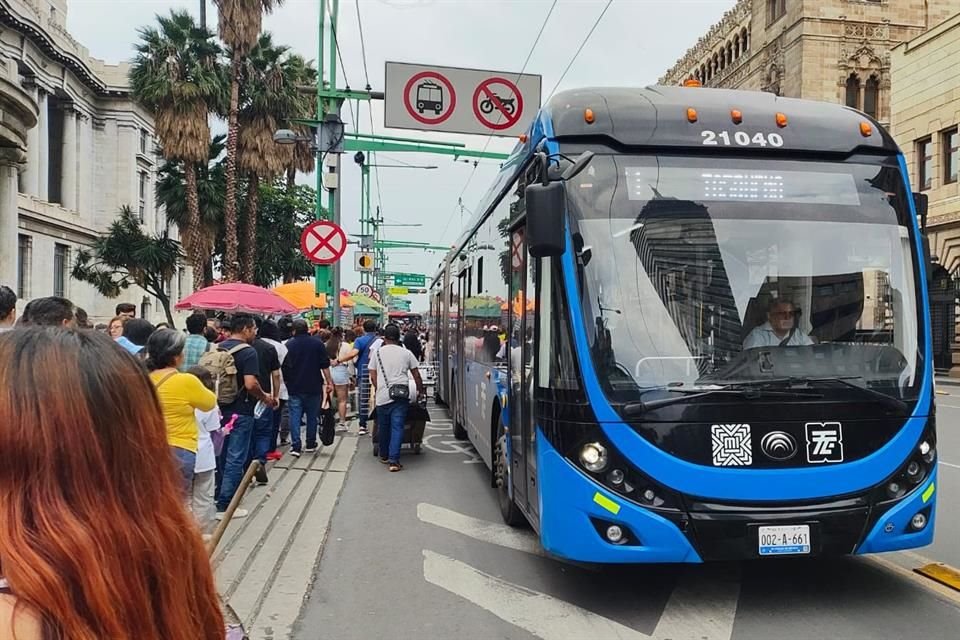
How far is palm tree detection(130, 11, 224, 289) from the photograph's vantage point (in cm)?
2478

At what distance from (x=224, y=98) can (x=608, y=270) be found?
23776 mm

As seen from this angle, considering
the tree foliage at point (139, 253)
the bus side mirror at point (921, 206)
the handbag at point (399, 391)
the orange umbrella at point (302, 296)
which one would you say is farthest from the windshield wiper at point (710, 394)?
the tree foliage at point (139, 253)

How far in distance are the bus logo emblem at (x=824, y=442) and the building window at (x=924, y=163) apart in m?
33.2

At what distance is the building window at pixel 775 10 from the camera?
4103 centimetres

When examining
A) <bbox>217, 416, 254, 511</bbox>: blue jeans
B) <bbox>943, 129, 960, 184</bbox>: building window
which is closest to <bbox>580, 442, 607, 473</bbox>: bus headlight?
<bbox>217, 416, 254, 511</bbox>: blue jeans

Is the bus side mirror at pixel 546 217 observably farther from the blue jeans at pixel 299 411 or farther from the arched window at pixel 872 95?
the arched window at pixel 872 95

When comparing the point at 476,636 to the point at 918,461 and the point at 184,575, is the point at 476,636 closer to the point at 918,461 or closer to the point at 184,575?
the point at 918,461

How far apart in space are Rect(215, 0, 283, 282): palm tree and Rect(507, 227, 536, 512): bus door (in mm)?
20917

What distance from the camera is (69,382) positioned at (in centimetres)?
132

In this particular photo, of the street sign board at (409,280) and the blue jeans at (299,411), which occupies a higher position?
the street sign board at (409,280)

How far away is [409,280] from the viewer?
69938 millimetres

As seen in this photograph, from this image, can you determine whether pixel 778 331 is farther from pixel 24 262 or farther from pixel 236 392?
pixel 24 262

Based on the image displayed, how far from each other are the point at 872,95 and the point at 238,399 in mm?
41759

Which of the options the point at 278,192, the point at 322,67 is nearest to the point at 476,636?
the point at 322,67
